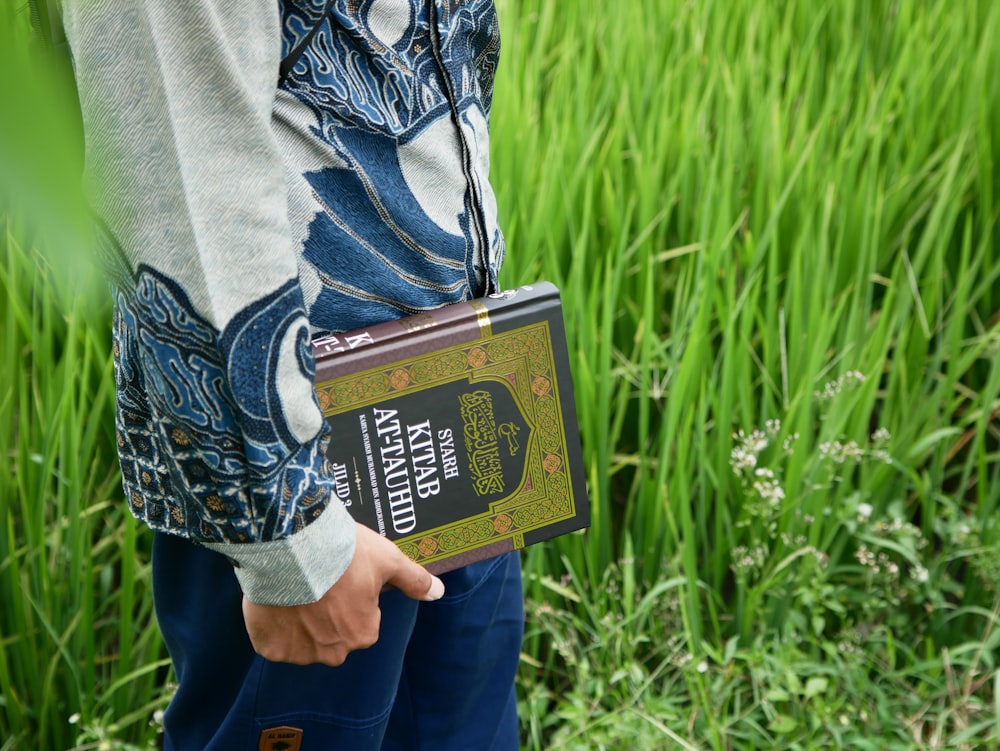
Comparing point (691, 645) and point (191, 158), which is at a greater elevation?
point (191, 158)

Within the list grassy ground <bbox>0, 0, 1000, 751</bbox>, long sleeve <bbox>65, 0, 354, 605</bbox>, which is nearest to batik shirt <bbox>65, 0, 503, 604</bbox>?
long sleeve <bbox>65, 0, 354, 605</bbox>

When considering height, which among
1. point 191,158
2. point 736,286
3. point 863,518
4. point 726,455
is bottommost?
point 863,518

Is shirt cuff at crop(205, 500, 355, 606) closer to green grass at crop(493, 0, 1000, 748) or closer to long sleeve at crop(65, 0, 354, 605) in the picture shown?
long sleeve at crop(65, 0, 354, 605)

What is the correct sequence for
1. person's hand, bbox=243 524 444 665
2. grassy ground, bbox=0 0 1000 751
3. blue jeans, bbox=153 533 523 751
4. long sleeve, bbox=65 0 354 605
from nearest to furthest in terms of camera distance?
1. long sleeve, bbox=65 0 354 605
2. person's hand, bbox=243 524 444 665
3. blue jeans, bbox=153 533 523 751
4. grassy ground, bbox=0 0 1000 751

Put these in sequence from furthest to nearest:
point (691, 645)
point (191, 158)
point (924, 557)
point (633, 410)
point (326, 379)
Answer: point (633, 410) → point (924, 557) → point (691, 645) → point (326, 379) → point (191, 158)

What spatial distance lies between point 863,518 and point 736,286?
1.65ft

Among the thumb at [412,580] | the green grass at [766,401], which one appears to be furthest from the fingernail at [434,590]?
the green grass at [766,401]

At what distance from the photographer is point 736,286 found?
1698 millimetres

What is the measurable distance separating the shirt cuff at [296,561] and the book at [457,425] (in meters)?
0.08

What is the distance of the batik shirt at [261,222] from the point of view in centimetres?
50

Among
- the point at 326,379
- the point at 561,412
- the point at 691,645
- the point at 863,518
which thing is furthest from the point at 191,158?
the point at 863,518

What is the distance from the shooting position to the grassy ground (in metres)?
1.24

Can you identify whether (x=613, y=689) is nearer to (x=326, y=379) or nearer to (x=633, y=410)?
(x=633, y=410)

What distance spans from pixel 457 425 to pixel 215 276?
0.26m
